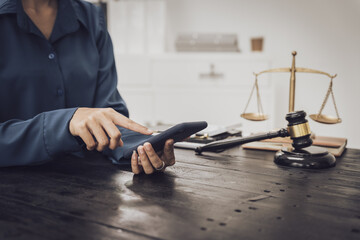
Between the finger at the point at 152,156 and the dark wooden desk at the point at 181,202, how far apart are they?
0.09 ft

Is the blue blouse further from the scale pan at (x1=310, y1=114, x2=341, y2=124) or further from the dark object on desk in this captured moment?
the scale pan at (x1=310, y1=114, x2=341, y2=124)

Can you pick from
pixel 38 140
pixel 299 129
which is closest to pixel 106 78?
pixel 38 140

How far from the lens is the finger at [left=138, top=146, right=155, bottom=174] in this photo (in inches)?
32.9

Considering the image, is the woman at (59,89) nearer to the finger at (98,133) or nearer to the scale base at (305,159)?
the finger at (98,133)

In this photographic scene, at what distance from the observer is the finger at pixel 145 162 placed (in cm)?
84

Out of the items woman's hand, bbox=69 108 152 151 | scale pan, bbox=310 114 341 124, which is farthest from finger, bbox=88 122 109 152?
scale pan, bbox=310 114 341 124

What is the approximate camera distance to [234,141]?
3.48 feet

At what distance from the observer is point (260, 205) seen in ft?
2.08

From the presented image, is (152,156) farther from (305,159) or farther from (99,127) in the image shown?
(305,159)

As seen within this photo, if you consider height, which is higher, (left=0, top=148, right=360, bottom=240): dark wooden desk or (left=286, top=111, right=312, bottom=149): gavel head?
(left=286, top=111, right=312, bottom=149): gavel head

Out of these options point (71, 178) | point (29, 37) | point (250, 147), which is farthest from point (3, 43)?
point (250, 147)

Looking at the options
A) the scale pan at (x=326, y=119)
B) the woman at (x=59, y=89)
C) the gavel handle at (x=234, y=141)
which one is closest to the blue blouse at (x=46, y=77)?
the woman at (x=59, y=89)

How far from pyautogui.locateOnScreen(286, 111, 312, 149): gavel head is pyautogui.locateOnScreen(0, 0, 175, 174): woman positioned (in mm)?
342

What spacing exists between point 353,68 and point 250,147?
2282mm
